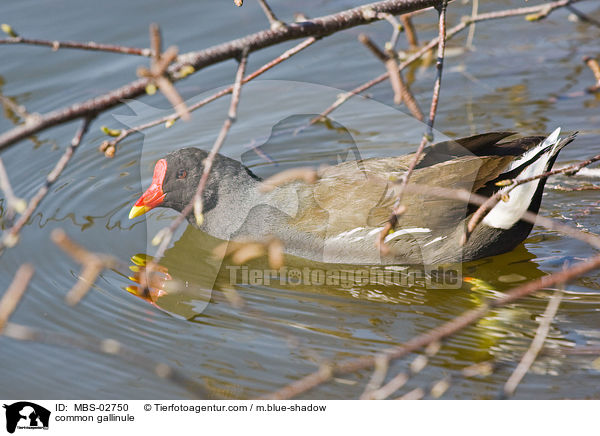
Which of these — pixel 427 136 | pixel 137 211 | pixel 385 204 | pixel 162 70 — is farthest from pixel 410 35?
pixel 162 70

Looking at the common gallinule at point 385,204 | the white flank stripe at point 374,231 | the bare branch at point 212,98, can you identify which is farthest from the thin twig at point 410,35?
the bare branch at point 212,98

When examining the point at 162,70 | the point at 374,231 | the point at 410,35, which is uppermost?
the point at 410,35

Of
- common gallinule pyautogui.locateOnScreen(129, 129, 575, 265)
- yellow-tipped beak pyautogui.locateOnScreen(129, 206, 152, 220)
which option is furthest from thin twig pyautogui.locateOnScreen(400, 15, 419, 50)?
yellow-tipped beak pyautogui.locateOnScreen(129, 206, 152, 220)

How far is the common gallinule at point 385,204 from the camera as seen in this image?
3.96 m

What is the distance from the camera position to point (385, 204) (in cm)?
408

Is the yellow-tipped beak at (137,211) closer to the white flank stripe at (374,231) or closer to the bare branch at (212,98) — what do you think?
the white flank stripe at (374,231)

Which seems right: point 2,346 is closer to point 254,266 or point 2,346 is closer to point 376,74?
point 254,266

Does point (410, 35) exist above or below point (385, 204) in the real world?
above

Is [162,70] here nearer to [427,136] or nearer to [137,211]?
[427,136]

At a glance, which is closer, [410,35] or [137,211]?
[137,211]

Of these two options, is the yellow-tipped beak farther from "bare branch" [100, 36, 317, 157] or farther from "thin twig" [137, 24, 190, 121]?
"thin twig" [137, 24, 190, 121]

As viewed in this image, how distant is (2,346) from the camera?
12.1ft

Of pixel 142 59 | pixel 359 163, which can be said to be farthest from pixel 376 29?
pixel 359 163

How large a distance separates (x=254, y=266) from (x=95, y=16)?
13.2 ft
